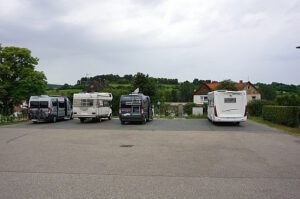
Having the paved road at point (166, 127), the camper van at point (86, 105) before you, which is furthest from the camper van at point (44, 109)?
the paved road at point (166, 127)

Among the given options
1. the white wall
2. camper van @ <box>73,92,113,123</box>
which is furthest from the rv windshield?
the white wall

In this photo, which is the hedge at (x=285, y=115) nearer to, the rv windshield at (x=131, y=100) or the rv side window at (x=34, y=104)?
the rv windshield at (x=131, y=100)

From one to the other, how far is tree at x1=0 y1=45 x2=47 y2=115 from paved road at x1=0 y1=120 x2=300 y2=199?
29533 millimetres

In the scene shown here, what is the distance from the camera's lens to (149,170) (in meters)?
10.2

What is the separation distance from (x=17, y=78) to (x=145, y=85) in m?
24.6

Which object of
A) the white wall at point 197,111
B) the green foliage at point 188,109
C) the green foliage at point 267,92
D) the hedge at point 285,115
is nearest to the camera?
the hedge at point 285,115

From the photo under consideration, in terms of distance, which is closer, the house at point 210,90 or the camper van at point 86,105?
the camper van at point 86,105

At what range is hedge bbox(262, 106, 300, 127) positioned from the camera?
1048 inches

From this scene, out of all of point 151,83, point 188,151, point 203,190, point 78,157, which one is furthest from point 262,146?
point 151,83

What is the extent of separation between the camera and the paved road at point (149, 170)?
25.4 feet

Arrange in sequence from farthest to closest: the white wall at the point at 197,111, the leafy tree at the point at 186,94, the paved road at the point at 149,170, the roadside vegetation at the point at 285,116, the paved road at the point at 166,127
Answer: the leafy tree at the point at 186,94, the white wall at the point at 197,111, the roadside vegetation at the point at 285,116, the paved road at the point at 166,127, the paved road at the point at 149,170

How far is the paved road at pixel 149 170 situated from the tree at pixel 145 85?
4962 centimetres

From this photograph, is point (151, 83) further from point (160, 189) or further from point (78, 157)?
point (160, 189)

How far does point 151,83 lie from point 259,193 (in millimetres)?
59584
